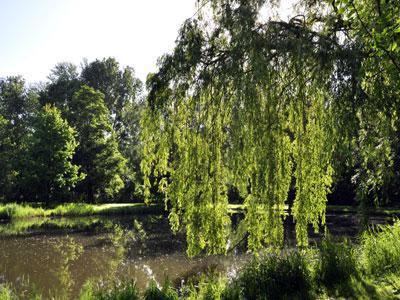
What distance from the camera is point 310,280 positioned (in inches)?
274

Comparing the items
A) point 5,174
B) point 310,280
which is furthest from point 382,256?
point 5,174

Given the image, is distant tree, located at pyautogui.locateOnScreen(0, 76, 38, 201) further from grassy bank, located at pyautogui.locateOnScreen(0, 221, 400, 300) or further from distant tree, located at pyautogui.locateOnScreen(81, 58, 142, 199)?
grassy bank, located at pyautogui.locateOnScreen(0, 221, 400, 300)

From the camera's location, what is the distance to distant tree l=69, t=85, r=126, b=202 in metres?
29.4

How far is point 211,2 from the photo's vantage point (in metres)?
6.45

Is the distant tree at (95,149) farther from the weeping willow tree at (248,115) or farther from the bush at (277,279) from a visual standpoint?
the weeping willow tree at (248,115)

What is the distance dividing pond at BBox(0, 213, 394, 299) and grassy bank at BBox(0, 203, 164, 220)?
2161mm

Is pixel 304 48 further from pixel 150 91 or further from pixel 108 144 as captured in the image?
pixel 108 144

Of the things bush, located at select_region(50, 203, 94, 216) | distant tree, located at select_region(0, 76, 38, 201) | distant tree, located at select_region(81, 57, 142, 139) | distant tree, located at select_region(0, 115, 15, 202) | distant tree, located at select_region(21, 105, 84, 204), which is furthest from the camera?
distant tree, located at select_region(81, 57, 142, 139)

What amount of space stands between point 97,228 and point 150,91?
→ 14789 millimetres

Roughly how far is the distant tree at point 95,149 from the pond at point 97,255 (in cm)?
856

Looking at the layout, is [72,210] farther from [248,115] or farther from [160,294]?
[248,115]

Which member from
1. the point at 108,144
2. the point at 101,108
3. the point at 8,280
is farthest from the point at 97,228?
the point at 101,108

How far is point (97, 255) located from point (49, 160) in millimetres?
14697

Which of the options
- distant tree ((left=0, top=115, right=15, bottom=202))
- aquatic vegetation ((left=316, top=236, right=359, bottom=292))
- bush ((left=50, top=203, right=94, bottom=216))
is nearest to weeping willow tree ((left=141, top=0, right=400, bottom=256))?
aquatic vegetation ((left=316, top=236, right=359, bottom=292))
